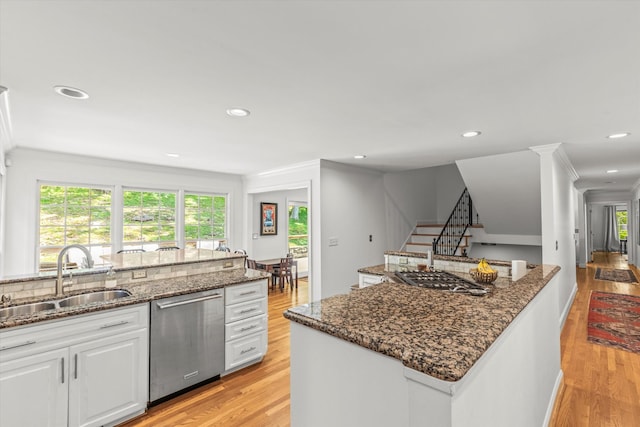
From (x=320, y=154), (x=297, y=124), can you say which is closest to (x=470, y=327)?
(x=297, y=124)

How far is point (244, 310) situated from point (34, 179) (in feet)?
11.8

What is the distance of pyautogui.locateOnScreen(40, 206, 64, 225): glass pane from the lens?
421cm

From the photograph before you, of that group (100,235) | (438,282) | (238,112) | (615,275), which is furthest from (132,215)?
(615,275)

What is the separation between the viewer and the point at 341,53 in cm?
162

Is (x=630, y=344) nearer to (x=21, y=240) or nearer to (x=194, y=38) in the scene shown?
(x=194, y=38)

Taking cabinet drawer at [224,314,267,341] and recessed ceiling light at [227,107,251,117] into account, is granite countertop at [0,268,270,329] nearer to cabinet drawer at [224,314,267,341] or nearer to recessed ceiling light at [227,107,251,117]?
cabinet drawer at [224,314,267,341]

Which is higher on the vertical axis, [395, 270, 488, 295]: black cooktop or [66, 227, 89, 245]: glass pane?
[66, 227, 89, 245]: glass pane

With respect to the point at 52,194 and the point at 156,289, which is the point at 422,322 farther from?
the point at 52,194

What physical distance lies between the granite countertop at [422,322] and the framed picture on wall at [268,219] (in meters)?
5.29

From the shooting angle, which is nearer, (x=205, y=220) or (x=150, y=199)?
(x=150, y=199)

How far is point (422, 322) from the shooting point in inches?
48.1

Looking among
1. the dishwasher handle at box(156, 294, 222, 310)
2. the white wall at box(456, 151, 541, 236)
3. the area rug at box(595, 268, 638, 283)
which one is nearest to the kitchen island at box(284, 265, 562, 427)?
the dishwasher handle at box(156, 294, 222, 310)

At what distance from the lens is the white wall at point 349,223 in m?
4.82

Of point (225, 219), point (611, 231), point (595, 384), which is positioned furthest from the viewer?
point (611, 231)
